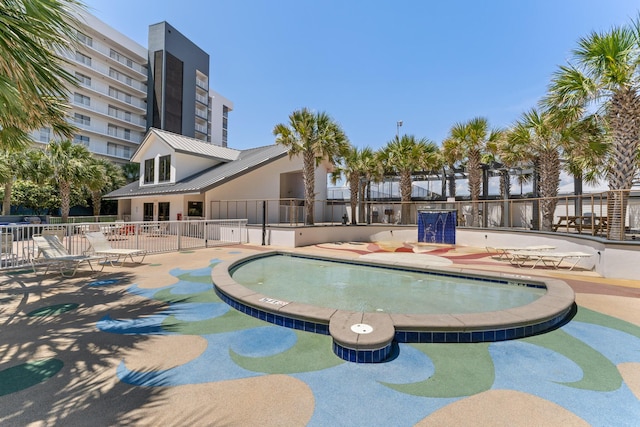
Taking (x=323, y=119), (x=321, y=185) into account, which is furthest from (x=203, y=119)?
(x=323, y=119)

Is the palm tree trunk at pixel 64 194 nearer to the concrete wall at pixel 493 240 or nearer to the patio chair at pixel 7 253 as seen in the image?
the patio chair at pixel 7 253

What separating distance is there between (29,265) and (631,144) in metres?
19.2

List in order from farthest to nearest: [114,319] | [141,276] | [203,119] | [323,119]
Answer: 1. [203,119]
2. [323,119]
3. [141,276]
4. [114,319]

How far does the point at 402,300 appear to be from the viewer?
6273 millimetres

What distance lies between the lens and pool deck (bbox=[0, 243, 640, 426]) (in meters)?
2.58

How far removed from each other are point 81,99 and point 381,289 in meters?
55.0

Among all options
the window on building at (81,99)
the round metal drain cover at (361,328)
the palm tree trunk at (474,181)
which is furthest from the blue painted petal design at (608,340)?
the window on building at (81,99)

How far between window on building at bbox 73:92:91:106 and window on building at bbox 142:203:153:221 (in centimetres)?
3159

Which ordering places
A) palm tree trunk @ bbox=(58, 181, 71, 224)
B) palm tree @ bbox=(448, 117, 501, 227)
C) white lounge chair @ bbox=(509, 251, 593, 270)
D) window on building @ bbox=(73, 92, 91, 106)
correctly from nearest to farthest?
white lounge chair @ bbox=(509, 251, 593, 270) < palm tree @ bbox=(448, 117, 501, 227) < palm tree trunk @ bbox=(58, 181, 71, 224) < window on building @ bbox=(73, 92, 91, 106)

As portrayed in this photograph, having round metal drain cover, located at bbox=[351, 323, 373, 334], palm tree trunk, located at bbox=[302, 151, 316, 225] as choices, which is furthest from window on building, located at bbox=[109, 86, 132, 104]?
round metal drain cover, located at bbox=[351, 323, 373, 334]

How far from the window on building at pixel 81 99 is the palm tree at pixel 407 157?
4738 centimetres

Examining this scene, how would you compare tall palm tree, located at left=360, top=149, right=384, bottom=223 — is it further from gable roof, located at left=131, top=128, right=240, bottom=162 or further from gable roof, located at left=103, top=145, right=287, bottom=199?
gable roof, located at left=131, top=128, right=240, bottom=162

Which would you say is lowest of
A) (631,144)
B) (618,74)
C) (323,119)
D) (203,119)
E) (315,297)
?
(315,297)

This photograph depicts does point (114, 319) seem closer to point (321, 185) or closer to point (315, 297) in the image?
point (315, 297)
